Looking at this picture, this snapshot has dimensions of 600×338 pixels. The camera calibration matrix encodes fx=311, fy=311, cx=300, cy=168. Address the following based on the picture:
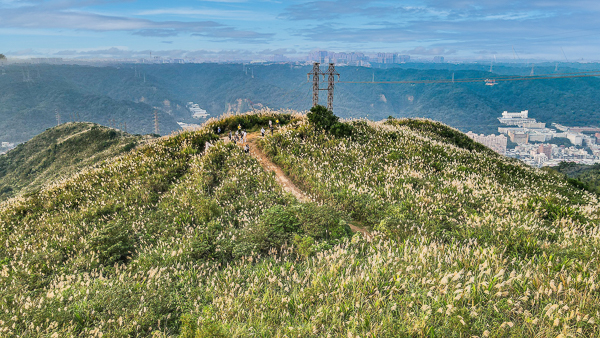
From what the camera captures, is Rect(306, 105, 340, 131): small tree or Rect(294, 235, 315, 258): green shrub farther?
Rect(306, 105, 340, 131): small tree

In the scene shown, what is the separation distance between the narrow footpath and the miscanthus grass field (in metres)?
0.39

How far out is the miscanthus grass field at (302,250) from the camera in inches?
164

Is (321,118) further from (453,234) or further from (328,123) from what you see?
(453,234)

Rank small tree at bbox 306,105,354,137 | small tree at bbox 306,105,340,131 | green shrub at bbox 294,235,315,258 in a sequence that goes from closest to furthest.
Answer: green shrub at bbox 294,235,315,258, small tree at bbox 306,105,354,137, small tree at bbox 306,105,340,131

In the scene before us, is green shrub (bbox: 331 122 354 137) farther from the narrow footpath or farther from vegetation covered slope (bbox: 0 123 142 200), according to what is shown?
vegetation covered slope (bbox: 0 123 142 200)

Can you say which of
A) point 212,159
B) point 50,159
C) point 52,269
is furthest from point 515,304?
point 50,159

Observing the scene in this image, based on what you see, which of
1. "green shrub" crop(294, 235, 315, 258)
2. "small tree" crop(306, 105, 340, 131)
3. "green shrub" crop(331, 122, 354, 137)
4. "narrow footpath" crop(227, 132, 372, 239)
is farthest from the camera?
"small tree" crop(306, 105, 340, 131)

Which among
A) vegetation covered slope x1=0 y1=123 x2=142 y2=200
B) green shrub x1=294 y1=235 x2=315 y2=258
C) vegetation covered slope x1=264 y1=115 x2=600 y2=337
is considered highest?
vegetation covered slope x1=264 y1=115 x2=600 y2=337

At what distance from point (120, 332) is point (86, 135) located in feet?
288

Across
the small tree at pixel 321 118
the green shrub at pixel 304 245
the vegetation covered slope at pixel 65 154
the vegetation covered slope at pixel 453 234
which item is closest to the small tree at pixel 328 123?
the small tree at pixel 321 118

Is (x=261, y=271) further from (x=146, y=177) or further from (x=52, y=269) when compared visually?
(x=146, y=177)

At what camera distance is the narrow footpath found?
9.04 m

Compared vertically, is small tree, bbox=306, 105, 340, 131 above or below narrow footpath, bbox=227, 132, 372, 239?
above

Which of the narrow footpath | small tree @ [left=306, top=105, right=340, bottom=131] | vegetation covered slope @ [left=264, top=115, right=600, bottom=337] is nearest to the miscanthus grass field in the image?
vegetation covered slope @ [left=264, top=115, right=600, bottom=337]
